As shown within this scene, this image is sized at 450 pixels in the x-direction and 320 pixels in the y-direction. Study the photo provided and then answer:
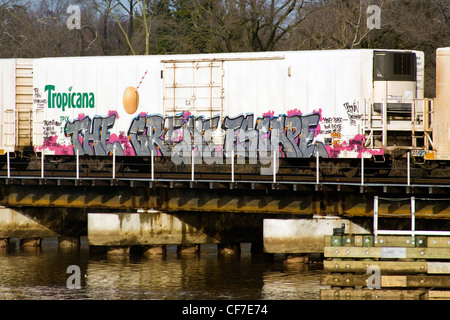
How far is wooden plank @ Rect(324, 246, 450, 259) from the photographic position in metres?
16.8

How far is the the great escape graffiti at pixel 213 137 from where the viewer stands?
85.7 feet

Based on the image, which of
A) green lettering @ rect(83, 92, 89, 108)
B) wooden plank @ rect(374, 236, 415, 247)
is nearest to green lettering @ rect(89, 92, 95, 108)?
green lettering @ rect(83, 92, 89, 108)

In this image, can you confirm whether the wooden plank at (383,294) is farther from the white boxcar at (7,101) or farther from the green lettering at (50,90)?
the white boxcar at (7,101)

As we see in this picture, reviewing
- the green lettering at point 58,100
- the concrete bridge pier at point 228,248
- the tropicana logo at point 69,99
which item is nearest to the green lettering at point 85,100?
the tropicana logo at point 69,99

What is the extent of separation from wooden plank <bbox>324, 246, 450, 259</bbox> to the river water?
358 centimetres

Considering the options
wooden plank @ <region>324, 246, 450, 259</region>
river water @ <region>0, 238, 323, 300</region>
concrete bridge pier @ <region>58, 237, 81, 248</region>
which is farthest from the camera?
concrete bridge pier @ <region>58, 237, 81, 248</region>

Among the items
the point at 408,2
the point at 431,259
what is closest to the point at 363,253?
the point at 431,259

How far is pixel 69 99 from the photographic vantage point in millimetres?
28719

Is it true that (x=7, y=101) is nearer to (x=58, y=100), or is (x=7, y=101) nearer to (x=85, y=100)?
(x=58, y=100)

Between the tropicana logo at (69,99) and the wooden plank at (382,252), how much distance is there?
46.3ft

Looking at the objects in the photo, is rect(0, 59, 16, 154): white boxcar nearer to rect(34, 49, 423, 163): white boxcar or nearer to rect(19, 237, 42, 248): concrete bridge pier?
rect(34, 49, 423, 163): white boxcar

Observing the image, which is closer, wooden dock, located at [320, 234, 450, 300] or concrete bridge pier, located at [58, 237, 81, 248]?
wooden dock, located at [320, 234, 450, 300]

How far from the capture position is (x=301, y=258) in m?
24.8

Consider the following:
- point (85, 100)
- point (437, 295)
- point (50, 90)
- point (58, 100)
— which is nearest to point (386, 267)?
point (437, 295)
